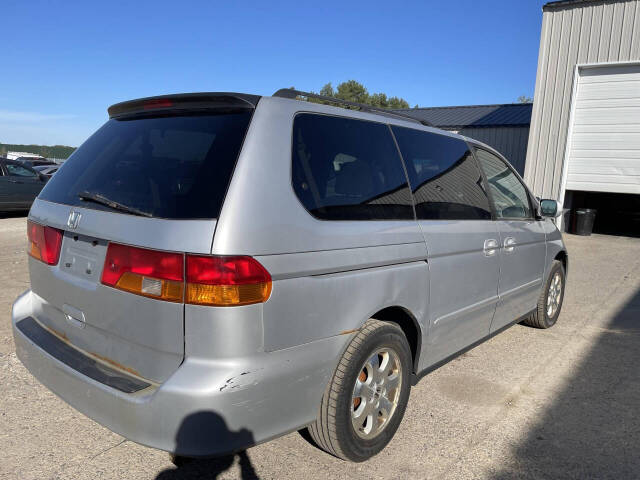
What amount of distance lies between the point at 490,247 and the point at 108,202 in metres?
2.48

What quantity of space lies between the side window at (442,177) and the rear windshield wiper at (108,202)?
1.52 metres

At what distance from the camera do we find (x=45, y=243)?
2494 mm

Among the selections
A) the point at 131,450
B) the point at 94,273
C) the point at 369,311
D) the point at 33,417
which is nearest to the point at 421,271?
the point at 369,311

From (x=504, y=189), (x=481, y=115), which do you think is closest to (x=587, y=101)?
(x=481, y=115)

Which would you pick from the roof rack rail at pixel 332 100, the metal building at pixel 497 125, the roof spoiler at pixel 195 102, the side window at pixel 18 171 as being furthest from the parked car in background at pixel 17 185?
Result: the metal building at pixel 497 125

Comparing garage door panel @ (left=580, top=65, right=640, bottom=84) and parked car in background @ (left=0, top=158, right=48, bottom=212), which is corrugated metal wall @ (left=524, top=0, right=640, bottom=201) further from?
parked car in background @ (left=0, top=158, right=48, bottom=212)

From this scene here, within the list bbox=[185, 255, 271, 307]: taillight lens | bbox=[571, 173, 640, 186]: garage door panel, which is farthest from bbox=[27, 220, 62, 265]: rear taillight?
bbox=[571, 173, 640, 186]: garage door panel

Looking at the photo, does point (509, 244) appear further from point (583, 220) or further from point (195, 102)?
point (583, 220)

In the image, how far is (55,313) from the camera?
2441 mm

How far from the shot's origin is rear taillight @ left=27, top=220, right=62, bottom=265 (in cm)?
240

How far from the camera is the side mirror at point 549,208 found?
14.6 ft

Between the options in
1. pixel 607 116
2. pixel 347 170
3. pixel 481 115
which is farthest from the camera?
pixel 481 115

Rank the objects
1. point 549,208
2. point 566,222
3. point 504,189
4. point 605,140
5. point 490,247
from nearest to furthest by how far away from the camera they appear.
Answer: point 490,247
point 504,189
point 549,208
point 605,140
point 566,222

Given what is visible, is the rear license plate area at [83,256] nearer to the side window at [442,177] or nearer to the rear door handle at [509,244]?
the side window at [442,177]
